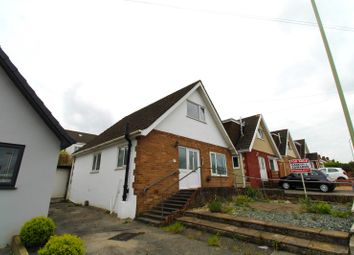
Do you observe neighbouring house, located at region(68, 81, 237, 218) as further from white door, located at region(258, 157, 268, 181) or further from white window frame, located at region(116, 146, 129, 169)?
white door, located at region(258, 157, 268, 181)

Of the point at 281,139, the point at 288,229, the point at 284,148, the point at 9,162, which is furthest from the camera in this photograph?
the point at 281,139

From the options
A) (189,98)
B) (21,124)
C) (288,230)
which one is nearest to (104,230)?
(21,124)

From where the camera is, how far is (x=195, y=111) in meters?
14.3

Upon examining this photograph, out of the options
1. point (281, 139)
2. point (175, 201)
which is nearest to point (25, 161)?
point (175, 201)

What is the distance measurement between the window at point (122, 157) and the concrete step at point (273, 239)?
492 centimetres

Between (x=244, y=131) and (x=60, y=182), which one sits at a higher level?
(x=244, y=131)

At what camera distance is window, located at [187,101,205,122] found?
13796 mm

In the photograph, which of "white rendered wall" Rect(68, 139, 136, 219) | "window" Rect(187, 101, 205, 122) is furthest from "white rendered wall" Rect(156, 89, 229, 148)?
"white rendered wall" Rect(68, 139, 136, 219)

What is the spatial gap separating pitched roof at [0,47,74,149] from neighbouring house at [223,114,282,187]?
14.9 m

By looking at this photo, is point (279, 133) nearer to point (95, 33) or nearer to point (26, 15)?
point (95, 33)

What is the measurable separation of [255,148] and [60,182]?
62.9 ft

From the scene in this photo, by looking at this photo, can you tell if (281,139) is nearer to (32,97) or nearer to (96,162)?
(96,162)

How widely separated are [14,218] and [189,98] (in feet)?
35.8

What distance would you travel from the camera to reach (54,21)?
7602 mm
